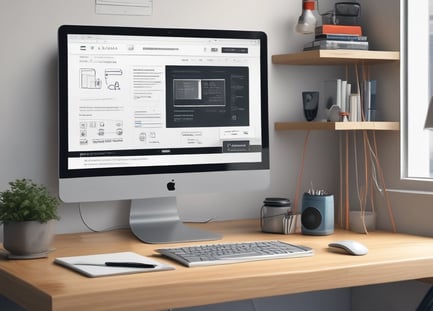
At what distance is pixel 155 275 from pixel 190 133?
29.2 inches

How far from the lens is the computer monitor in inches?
96.3

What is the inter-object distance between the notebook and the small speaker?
68 cm

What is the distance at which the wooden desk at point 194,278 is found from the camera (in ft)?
5.87

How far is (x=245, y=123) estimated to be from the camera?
268 cm

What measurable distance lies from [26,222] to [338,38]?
4.18 ft

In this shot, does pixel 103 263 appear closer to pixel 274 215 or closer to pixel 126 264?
pixel 126 264

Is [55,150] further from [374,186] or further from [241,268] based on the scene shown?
[374,186]

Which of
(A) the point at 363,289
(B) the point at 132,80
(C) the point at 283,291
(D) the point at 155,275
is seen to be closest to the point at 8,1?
(B) the point at 132,80

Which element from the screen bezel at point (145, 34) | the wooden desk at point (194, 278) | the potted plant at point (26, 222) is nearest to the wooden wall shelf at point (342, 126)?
the screen bezel at point (145, 34)

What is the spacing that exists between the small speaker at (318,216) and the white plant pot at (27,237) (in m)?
0.86

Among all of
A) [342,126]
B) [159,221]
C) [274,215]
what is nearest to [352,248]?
[274,215]

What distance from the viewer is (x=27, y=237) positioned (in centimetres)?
215

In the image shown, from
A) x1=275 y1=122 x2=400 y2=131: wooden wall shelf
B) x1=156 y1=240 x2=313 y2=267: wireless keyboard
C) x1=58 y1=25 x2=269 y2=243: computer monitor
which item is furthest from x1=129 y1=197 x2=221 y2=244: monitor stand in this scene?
x1=275 y1=122 x2=400 y2=131: wooden wall shelf

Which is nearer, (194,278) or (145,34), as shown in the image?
(194,278)
